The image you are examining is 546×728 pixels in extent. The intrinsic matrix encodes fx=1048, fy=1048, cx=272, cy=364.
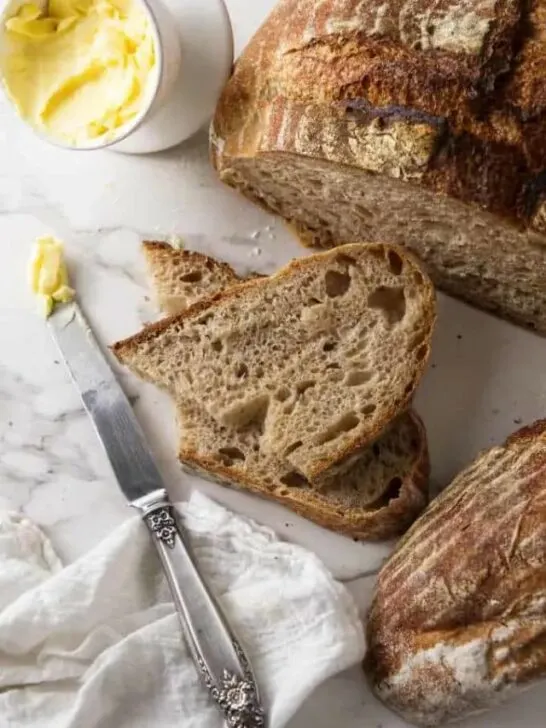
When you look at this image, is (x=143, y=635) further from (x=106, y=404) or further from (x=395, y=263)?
(x=395, y=263)

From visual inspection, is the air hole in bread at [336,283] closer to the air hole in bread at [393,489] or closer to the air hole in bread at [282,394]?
the air hole in bread at [282,394]

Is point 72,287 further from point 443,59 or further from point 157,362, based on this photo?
point 443,59

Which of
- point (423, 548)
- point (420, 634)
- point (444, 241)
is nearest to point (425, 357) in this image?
point (444, 241)

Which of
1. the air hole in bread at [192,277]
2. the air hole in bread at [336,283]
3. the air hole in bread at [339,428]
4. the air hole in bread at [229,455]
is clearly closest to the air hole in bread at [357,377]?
the air hole in bread at [339,428]

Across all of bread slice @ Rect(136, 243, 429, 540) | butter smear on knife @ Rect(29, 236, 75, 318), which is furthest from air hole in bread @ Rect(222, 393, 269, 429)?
butter smear on knife @ Rect(29, 236, 75, 318)

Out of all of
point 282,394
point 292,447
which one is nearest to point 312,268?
point 282,394

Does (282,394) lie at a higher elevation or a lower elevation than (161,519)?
higher
